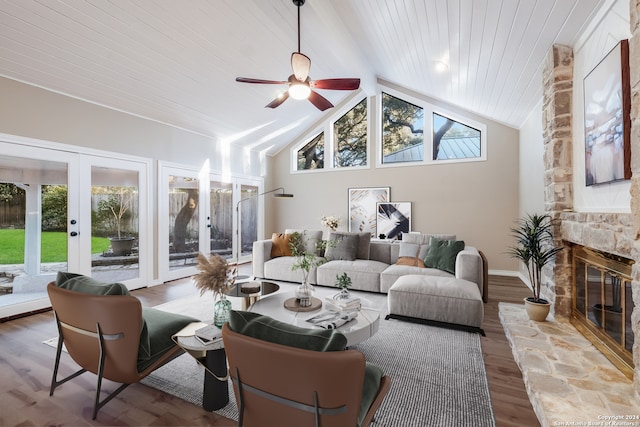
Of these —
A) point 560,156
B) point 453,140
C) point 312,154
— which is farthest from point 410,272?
point 312,154

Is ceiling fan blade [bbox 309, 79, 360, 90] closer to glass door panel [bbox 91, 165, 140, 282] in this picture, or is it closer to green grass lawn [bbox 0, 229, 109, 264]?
glass door panel [bbox 91, 165, 140, 282]

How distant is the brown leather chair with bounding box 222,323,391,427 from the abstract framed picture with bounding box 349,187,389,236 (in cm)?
545

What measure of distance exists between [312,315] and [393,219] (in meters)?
4.28

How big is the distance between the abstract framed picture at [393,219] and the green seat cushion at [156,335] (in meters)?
4.83

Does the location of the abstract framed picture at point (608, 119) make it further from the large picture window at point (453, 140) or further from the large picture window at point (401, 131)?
the large picture window at point (401, 131)

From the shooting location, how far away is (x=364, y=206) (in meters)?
6.67

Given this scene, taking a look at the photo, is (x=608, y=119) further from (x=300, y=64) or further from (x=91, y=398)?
(x=91, y=398)

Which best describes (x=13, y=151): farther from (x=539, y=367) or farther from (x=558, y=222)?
(x=558, y=222)

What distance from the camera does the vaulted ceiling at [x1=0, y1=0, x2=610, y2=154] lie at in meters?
2.81

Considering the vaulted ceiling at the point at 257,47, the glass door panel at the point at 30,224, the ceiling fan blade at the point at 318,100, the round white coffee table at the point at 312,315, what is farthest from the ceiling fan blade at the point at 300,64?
the glass door panel at the point at 30,224

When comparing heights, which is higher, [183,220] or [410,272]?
[183,220]

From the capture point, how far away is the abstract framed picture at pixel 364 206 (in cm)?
654

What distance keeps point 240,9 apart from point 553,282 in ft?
14.9

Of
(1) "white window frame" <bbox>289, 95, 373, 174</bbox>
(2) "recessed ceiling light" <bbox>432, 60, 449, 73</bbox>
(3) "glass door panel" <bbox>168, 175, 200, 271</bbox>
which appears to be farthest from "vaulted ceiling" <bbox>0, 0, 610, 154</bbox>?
(1) "white window frame" <bbox>289, 95, 373, 174</bbox>
